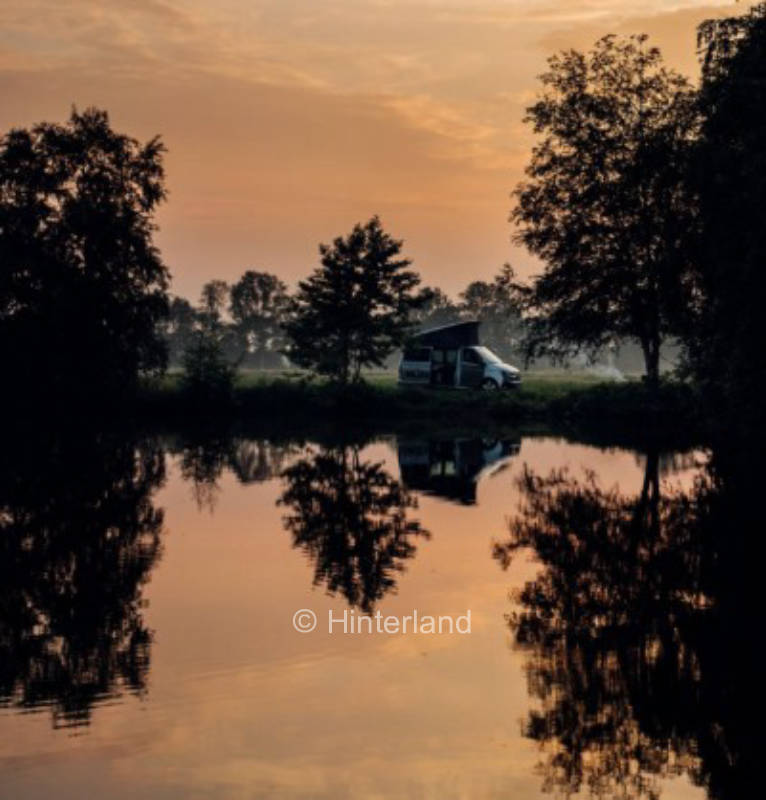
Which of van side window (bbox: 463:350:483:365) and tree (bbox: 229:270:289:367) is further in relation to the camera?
tree (bbox: 229:270:289:367)

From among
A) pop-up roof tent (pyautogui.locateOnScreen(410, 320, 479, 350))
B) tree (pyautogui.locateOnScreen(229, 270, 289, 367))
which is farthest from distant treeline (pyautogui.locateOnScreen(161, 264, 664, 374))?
pop-up roof tent (pyautogui.locateOnScreen(410, 320, 479, 350))

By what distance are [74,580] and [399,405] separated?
44.1m

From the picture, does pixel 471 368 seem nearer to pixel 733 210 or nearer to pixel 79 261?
pixel 79 261

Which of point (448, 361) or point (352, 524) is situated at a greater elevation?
point (448, 361)

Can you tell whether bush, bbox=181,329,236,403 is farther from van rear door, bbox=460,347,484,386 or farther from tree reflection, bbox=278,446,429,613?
tree reflection, bbox=278,446,429,613

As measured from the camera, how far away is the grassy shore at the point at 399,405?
62531mm

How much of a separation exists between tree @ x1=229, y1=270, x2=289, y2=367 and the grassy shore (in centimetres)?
6697

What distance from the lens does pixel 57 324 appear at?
6375 centimetres

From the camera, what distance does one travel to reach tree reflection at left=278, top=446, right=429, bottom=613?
Answer: 886 inches

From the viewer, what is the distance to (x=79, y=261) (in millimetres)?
67375

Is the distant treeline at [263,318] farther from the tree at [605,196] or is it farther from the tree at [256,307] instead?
the tree at [605,196]

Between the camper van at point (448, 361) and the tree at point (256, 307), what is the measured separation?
6193 cm

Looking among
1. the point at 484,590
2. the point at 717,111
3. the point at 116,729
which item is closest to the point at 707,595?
the point at 484,590

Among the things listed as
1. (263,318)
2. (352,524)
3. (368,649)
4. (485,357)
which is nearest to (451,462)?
(352,524)
